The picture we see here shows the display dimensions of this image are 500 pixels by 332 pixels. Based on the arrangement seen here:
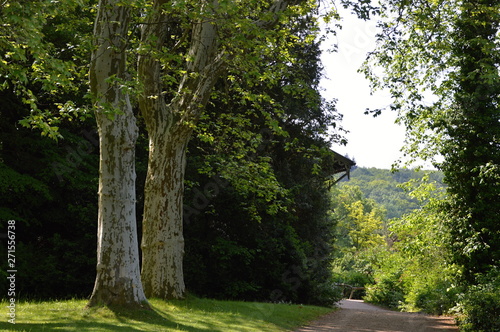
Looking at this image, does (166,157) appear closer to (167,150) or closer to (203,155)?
(167,150)

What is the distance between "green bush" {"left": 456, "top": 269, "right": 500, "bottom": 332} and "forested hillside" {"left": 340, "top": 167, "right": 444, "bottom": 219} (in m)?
123

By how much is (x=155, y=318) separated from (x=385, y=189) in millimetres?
163841

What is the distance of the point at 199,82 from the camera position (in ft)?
35.0

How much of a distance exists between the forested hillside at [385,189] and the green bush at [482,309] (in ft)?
402

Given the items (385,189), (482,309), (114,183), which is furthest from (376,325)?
(385,189)

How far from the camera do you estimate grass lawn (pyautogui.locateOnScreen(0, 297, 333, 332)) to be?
23.9 feet

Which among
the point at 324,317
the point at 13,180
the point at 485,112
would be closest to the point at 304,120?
the point at 485,112

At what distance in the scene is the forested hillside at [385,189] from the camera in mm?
141012

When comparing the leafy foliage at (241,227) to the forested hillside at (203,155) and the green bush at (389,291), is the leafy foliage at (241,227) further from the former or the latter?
the green bush at (389,291)

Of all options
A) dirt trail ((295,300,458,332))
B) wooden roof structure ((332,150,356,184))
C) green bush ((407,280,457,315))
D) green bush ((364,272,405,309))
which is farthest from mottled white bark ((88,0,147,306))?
green bush ((364,272,405,309))

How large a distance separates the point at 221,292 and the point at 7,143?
8.03 meters

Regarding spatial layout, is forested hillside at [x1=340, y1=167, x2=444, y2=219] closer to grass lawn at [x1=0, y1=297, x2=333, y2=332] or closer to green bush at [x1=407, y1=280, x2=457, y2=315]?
green bush at [x1=407, y1=280, x2=457, y2=315]

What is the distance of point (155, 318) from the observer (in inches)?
323

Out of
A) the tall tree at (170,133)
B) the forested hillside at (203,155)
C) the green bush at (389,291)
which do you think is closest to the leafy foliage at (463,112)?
the forested hillside at (203,155)
